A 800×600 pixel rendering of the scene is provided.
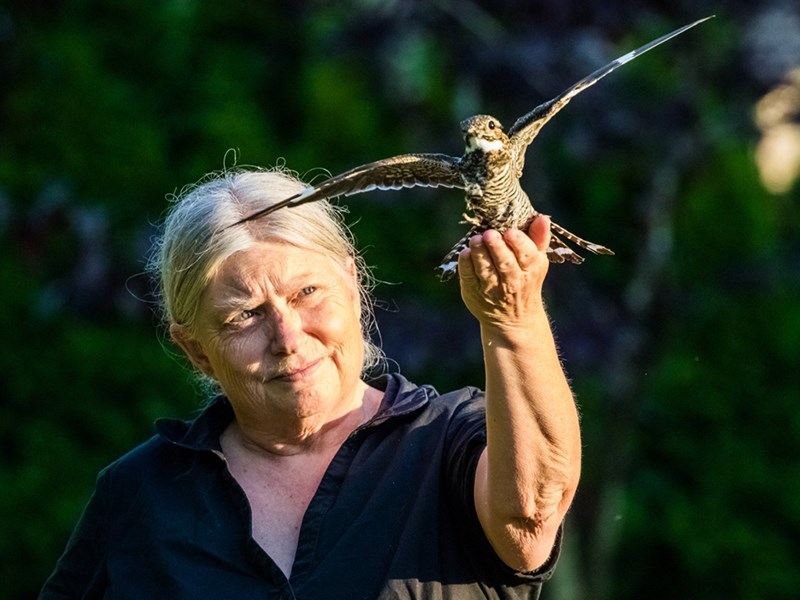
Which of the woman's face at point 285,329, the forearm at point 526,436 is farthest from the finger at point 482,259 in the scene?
the woman's face at point 285,329

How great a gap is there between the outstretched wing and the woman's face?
174 millimetres

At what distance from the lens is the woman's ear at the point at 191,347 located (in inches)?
119

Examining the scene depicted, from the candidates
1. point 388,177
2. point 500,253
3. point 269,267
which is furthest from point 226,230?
point 500,253

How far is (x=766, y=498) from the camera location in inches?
291

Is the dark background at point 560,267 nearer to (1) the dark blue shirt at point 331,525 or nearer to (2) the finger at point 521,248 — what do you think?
(1) the dark blue shirt at point 331,525

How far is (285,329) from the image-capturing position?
9.05 ft

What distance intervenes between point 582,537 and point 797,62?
101 inches

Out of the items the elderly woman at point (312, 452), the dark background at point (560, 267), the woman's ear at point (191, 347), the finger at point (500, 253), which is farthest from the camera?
the dark background at point (560, 267)

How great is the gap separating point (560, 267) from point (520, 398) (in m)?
4.27

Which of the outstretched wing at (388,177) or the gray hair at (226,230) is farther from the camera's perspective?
the gray hair at (226,230)

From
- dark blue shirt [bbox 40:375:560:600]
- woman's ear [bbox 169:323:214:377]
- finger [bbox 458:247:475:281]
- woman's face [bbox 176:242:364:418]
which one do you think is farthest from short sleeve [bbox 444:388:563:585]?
woman's ear [bbox 169:323:214:377]

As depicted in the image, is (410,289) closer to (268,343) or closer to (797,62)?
(797,62)

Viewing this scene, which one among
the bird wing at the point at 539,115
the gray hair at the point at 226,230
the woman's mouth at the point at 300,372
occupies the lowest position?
the woman's mouth at the point at 300,372

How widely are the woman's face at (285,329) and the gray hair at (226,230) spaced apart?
1.1 inches
